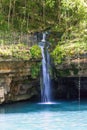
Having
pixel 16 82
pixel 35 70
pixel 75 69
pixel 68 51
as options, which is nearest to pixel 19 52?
pixel 35 70

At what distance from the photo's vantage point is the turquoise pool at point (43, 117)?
14938mm

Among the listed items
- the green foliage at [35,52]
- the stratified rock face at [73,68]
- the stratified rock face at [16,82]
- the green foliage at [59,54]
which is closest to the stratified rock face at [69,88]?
the stratified rock face at [16,82]

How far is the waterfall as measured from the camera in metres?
23.3

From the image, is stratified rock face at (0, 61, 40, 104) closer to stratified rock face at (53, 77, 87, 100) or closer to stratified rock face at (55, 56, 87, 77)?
stratified rock face at (53, 77, 87, 100)

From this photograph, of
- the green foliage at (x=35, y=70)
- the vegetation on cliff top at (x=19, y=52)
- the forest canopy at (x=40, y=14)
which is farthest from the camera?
the forest canopy at (x=40, y=14)

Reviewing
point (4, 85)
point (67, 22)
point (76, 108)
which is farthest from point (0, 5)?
point (76, 108)

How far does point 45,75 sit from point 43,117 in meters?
6.52

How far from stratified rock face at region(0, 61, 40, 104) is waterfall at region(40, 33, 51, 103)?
608 millimetres

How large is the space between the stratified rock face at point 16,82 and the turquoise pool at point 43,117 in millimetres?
1120

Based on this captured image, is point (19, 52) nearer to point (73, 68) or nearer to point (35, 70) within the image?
point (35, 70)

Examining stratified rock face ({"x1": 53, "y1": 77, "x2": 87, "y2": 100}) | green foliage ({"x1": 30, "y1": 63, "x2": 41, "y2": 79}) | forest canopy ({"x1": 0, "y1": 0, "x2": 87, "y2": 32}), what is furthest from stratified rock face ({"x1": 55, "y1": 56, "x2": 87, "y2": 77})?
forest canopy ({"x1": 0, "y1": 0, "x2": 87, "y2": 32})

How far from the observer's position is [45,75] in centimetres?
2347

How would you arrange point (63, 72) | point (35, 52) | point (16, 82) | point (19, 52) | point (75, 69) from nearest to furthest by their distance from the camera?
point (19, 52)
point (35, 52)
point (75, 69)
point (63, 72)
point (16, 82)

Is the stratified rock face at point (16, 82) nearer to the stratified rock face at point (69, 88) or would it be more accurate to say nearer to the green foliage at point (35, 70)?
the green foliage at point (35, 70)
